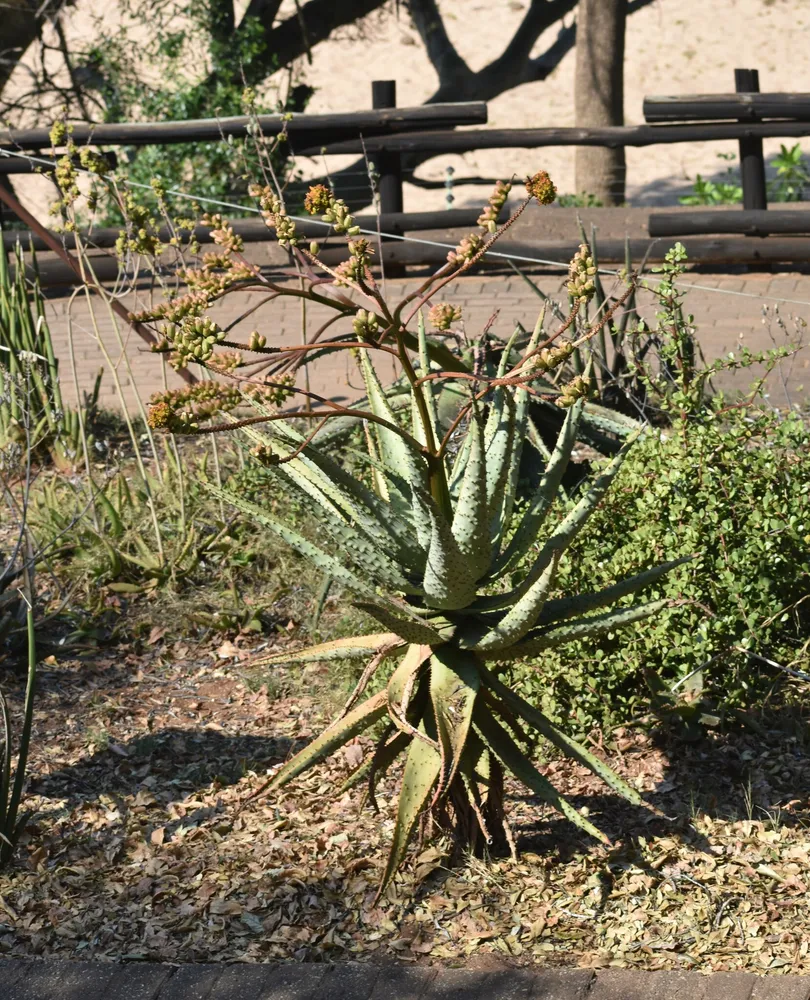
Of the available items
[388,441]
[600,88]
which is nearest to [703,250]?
[600,88]

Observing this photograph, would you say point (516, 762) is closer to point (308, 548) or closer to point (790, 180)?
point (308, 548)

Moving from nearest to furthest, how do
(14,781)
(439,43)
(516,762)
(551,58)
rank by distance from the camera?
(516,762) < (14,781) < (551,58) < (439,43)

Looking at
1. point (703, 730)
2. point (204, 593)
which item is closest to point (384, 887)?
point (703, 730)

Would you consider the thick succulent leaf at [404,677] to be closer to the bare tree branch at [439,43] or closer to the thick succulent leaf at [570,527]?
the thick succulent leaf at [570,527]

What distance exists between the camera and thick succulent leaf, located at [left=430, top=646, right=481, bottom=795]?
3143 millimetres

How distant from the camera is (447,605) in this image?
325 cm

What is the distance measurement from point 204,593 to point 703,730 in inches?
85.1

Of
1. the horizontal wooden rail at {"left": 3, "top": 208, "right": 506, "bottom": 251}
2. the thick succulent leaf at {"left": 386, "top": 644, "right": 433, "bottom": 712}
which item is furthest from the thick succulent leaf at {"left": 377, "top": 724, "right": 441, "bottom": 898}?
the horizontal wooden rail at {"left": 3, "top": 208, "right": 506, "bottom": 251}

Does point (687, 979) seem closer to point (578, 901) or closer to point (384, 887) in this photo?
point (578, 901)

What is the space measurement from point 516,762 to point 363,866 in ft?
1.93

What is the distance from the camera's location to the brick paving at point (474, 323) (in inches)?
330

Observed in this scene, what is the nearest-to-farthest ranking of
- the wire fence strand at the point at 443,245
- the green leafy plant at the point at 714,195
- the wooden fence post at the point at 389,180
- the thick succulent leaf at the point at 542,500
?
the thick succulent leaf at the point at 542,500
the wire fence strand at the point at 443,245
the wooden fence post at the point at 389,180
the green leafy plant at the point at 714,195

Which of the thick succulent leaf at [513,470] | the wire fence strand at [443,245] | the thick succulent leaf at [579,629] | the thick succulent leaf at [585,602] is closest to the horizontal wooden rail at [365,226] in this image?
the wire fence strand at [443,245]

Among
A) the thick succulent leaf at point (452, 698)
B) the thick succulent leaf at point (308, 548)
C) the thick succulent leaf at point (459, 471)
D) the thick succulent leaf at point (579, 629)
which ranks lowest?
the thick succulent leaf at point (452, 698)
